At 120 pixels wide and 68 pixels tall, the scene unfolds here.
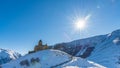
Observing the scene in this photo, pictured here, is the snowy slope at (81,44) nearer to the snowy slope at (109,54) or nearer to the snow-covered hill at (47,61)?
the snowy slope at (109,54)

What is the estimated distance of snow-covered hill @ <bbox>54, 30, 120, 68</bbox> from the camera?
374 feet

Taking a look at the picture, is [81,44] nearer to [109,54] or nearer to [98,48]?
[98,48]

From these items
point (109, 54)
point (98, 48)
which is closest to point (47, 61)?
point (109, 54)

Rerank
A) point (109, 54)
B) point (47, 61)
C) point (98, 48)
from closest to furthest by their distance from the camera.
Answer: point (47, 61) < point (109, 54) < point (98, 48)

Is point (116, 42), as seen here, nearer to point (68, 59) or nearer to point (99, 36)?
point (99, 36)

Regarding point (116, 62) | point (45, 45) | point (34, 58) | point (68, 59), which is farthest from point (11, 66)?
point (116, 62)

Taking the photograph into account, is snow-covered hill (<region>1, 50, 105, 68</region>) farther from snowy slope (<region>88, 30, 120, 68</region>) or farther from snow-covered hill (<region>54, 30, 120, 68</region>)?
snow-covered hill (<region>54, 30, 120, 68</region>)

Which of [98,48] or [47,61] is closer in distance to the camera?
[47,61]

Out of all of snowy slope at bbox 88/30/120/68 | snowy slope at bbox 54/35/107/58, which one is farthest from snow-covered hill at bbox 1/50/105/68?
snowy slope at bbox 54/35/107/58

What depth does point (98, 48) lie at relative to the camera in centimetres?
14875

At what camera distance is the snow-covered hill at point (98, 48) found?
113856mm

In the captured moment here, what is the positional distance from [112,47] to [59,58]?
260 feet

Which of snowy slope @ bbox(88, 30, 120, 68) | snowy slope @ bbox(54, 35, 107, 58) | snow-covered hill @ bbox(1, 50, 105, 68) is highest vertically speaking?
snowy slope @ bbox(54, 35, 107, 58)

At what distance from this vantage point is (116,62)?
313 feet
